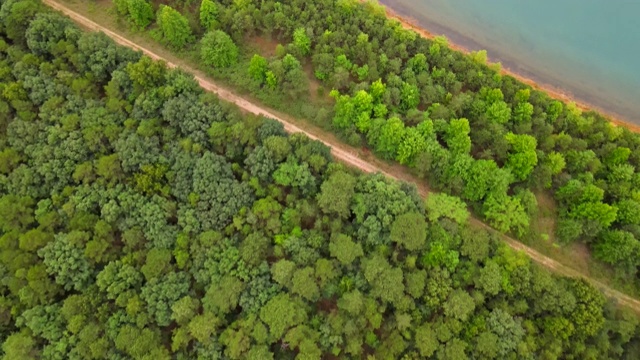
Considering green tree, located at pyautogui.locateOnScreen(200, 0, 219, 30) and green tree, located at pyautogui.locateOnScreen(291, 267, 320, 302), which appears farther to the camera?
green tree, located at pyautogui.locateOnScreen(200, 0, 219, 30)

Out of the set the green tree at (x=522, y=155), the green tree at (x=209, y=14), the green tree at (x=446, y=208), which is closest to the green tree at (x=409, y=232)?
the green tree at (x=446, y=208)

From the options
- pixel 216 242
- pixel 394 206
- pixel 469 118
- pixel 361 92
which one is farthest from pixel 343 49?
pixel 216 242

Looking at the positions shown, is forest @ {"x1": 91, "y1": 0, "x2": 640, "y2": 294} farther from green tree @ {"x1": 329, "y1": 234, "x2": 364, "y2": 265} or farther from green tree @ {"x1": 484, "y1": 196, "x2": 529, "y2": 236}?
green tree @ {"x1": 329, "y1": 234, "x2": 364, "y2": 265}

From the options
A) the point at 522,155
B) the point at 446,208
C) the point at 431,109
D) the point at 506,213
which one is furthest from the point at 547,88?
the point at 446,208

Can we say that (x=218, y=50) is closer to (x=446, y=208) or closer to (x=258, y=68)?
(x=258, y=68)

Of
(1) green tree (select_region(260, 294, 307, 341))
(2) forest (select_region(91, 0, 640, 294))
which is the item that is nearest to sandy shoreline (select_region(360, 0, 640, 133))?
(2) forest (select_region(91, 0, 640, 294))

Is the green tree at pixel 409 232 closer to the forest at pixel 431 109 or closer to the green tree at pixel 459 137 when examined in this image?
the forest at pixel 431 109
